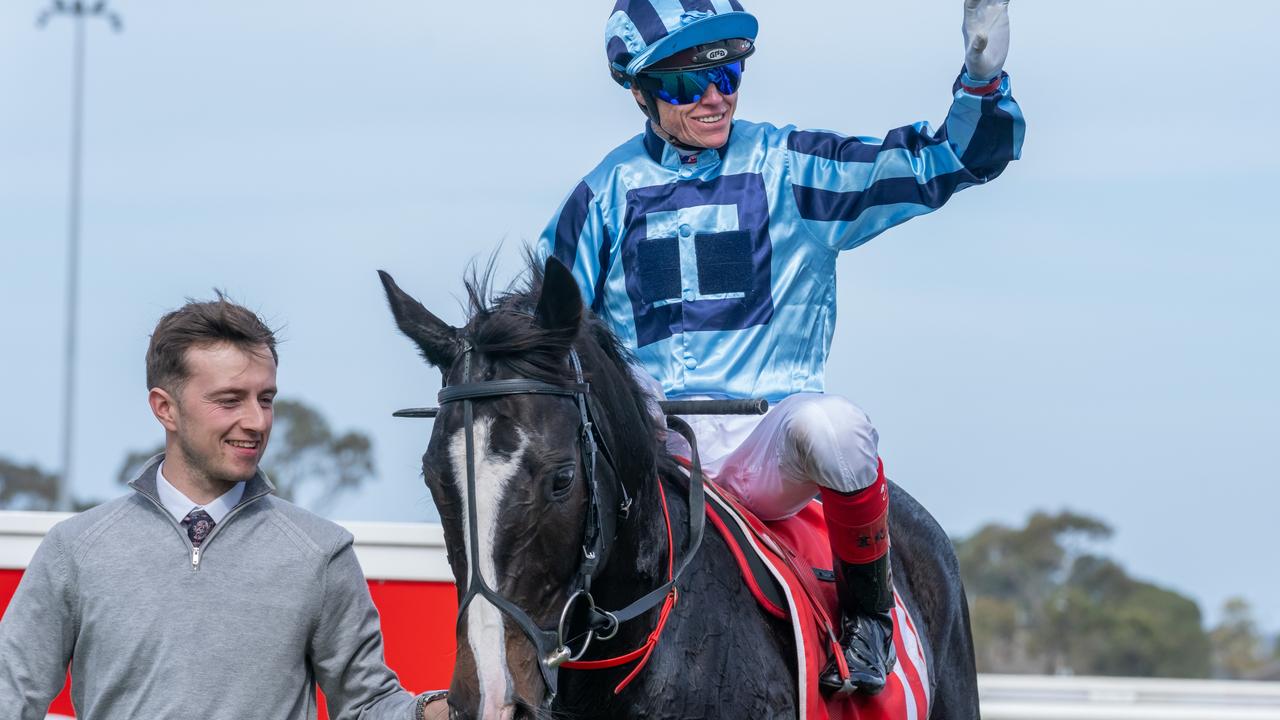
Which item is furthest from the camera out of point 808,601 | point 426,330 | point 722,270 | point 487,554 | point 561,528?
point 722,270

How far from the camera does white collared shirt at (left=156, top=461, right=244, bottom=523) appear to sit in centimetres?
276

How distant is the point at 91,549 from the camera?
8.87 ft

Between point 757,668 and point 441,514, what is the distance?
2.51 feet

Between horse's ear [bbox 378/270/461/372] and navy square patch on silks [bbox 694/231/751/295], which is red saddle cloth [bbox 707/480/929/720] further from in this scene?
horse's ear [bbox 378/270/461/372]

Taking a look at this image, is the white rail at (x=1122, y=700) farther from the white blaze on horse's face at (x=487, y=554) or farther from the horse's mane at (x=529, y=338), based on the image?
the white blaze on horse's face at (x=487, y=554)

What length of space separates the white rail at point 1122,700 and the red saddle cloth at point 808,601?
2.38m

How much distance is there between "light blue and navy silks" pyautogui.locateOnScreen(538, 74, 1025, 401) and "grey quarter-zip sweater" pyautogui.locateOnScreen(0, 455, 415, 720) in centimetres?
106

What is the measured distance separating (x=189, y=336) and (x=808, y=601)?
137cm

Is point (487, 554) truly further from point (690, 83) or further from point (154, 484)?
point (690, 83)

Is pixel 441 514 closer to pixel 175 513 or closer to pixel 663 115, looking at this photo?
pixel 175 513

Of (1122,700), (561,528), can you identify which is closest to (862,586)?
(561,528)

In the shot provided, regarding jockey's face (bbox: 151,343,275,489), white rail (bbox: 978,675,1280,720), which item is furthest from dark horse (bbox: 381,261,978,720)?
white rail (bbox: 978,675,1280,720)

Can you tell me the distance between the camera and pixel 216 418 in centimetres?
275

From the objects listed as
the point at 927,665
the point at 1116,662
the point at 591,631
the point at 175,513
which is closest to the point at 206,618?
the point at 175,513
